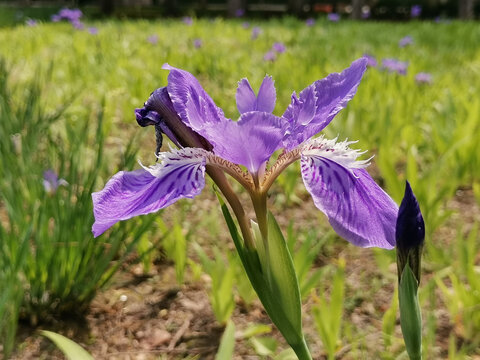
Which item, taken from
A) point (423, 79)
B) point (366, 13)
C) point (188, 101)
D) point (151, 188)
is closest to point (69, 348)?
point (151, 188)

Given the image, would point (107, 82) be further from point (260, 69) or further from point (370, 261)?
point (370, 261)

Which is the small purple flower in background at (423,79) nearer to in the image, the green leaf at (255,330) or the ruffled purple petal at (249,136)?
the green leaf at (255,330)

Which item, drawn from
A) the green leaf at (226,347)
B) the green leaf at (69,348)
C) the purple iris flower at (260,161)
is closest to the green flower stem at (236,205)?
the purple iris flower at (260,161)

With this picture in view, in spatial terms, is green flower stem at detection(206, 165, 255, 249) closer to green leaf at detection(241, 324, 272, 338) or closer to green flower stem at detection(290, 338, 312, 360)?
green flower stem at detection(290, 338, 312, 360)

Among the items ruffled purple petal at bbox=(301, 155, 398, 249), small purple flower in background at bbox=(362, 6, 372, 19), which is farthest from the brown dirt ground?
small purple flower in background at bbox=(362, 6, 372, 19)

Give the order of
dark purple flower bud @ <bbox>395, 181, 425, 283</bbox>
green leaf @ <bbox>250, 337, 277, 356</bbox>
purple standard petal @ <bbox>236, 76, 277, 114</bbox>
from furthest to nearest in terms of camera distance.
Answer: green leaf @ <bbox>250, 337, 277, 356</bbox>, purple standard petal @ <bbox>236, 76, 277, 114</bbox>, dark purple flower bud @ <bbox>395, 181, 425, 283</bbox>

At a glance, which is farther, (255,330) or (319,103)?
(255,330)

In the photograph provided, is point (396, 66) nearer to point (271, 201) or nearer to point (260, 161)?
point (271, 201)
